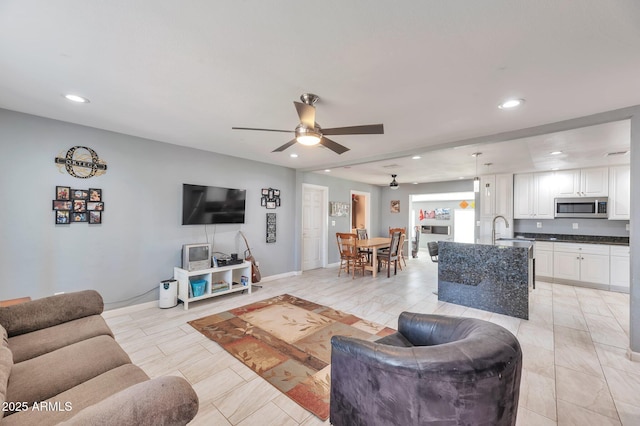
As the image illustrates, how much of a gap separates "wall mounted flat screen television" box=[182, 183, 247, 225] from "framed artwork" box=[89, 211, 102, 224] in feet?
3.30

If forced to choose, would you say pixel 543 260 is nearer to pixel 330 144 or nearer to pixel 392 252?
pixel 392 252

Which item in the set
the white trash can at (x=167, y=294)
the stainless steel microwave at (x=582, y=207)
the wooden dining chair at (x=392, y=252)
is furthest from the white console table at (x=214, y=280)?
the stainless steel microwave at (x=582, y=207)

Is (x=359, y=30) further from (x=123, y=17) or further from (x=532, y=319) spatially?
(x=532, y=319)

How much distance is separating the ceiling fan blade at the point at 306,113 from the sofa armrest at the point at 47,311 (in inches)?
93.8

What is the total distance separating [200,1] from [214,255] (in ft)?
12.5

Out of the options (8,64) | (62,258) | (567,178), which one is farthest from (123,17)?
(567,178)

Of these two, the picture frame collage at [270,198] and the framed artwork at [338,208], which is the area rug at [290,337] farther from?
the framed artwork at [338,208]

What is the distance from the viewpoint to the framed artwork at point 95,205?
3.30 metres

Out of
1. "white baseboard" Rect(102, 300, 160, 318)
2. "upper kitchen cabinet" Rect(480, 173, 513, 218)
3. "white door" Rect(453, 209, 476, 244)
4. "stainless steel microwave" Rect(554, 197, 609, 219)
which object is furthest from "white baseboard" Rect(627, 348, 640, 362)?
"white door" Rect(453, 209, 476, 244)

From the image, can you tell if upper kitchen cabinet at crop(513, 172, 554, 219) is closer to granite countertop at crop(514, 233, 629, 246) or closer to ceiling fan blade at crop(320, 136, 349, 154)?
granite countertop at crop(514, 233, 629, 246)

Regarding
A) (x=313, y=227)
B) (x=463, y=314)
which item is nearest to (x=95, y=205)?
(x=313, y=227)

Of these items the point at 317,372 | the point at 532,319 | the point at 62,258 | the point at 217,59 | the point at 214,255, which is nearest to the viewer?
the point at 217,59

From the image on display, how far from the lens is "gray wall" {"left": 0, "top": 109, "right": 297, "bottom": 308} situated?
2.87 m

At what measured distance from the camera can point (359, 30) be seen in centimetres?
152
